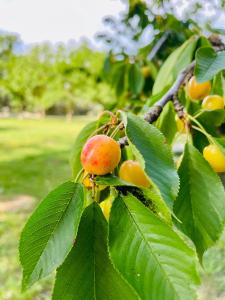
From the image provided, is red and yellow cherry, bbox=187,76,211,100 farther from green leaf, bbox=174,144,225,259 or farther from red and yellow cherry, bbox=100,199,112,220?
red and yellow cherry, bbox=100,199,112,220

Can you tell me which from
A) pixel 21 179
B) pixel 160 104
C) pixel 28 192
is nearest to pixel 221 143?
pixel 160 104

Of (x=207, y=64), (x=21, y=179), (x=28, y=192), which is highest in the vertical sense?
(x=207, y=64)

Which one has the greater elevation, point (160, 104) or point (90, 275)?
point (160, 104)

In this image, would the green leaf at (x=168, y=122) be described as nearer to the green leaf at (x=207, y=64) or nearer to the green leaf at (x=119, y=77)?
the green leaf at (x=207, y=64)

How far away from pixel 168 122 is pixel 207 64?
0.12 meters

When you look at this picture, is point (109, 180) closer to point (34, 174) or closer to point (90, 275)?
point (90, 275)

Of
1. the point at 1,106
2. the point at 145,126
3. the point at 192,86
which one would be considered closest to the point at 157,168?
the point at 145,126

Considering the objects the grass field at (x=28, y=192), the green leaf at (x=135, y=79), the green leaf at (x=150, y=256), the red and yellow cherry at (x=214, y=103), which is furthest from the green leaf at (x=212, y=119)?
the green leaf at (x=135, y=79)

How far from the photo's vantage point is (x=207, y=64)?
2.22ft

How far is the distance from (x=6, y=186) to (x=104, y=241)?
5489mm

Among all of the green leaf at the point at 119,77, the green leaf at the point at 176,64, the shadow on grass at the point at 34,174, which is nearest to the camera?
the green leaf at the point at 176,64

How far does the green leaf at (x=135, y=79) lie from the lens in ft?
5.24

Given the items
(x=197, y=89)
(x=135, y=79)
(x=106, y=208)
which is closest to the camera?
(x=106, y=208)

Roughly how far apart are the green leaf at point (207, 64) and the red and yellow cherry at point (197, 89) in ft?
0.27
